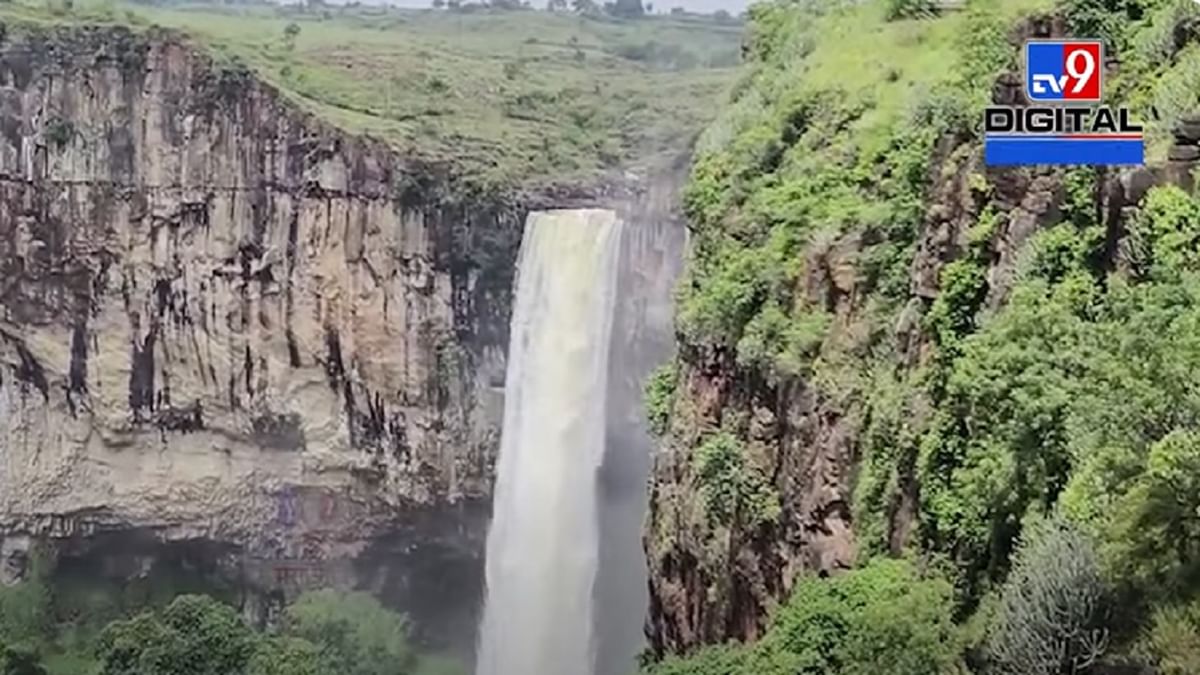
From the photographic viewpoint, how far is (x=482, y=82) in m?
30.5

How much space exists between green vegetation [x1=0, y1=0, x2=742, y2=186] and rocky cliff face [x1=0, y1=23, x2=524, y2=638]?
37.8 inches

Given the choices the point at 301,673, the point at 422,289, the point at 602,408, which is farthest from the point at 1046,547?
the point at 422,289

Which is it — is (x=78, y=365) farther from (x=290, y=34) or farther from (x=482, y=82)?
(x=482, y=82)

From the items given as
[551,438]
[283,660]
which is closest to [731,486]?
[283,660]

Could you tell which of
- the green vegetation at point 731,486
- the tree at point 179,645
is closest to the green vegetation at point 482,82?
the tree at point 179,645

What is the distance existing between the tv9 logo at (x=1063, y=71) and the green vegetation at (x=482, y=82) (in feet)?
59.7

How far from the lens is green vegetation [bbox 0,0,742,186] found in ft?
86.9

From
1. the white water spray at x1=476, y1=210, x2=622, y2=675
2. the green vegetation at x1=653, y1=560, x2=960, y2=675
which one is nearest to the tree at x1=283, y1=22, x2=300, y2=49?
the white water spray at x1=476, y1=210, x2=622, y2=675

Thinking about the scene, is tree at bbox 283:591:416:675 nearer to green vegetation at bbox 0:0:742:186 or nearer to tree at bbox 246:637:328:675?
tree at bbox 246:637:328:675

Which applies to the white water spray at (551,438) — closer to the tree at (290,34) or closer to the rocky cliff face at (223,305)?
the rocky cliff face at (223,305)

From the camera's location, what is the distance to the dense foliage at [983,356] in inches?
223

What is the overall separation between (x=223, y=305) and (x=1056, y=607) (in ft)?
68.7

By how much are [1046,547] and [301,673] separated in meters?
13.5

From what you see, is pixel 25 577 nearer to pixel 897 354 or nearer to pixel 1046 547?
pixel 897 354
